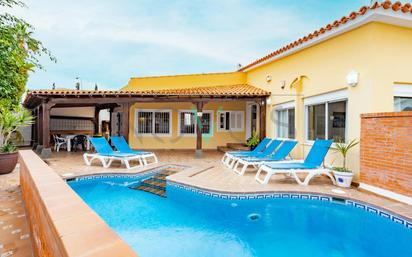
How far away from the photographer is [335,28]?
8414 millimetres

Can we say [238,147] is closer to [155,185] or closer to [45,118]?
[155,185]

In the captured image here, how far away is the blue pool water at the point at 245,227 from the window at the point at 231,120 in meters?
11.0

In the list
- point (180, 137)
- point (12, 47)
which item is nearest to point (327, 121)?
point (12, 47)

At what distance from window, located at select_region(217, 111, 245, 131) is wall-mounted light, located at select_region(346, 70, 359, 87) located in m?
10.2

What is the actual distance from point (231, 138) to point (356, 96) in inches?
424

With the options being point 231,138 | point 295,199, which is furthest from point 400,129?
point 231,138

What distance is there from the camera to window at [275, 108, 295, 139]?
39.9 feet

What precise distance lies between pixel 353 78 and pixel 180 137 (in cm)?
1244

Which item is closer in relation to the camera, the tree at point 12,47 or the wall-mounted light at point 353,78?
the tree at point 12,47

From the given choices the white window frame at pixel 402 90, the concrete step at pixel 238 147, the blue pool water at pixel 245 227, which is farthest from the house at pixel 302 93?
the blue pool water at pixel 245 227

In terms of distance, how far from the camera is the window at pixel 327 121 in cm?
895

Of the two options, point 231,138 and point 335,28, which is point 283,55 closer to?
point 335,28

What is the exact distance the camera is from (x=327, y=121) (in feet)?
31.9

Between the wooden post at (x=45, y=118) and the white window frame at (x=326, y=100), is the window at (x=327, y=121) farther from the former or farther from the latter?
the wooden post at (x=45, y=118)
